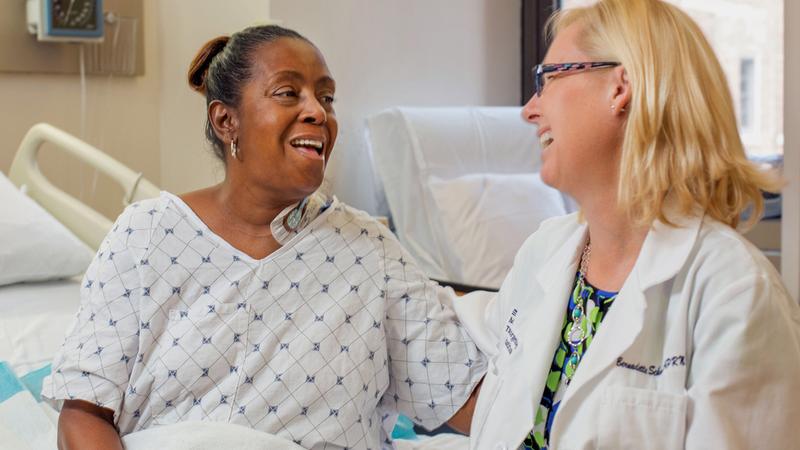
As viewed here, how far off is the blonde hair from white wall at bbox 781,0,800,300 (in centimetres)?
156

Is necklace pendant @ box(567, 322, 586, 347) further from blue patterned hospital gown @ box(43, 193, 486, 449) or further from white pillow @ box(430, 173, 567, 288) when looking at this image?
white pillow @ box(430, 173, 567, 288)

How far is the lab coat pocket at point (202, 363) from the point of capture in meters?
1.56

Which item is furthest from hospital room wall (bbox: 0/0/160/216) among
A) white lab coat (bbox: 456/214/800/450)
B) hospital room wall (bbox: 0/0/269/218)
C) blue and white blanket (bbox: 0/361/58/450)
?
white lab coat (bbox: 456/214/800/450)

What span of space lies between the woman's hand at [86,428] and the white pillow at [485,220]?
1.63m

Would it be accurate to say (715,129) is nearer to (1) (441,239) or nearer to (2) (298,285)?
(2) (298,285)

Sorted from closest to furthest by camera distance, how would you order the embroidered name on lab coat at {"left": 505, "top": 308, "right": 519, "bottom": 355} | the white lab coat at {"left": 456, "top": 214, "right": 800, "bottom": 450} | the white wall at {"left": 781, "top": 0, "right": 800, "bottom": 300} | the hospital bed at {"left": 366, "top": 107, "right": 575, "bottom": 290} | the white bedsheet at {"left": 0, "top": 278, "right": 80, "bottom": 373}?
the white lab coat at {"left": 456, "top": 214, "right": 800, "bottom": 450} → the embroidered name on lab coat at {"left": 505, "top": 308, "right": 519, "bottom": 355} → the white bedsheet at {"left": 0, "top": 278, "right": 80, "bottom": 373} → the white wall at {"left": 781, "top": 0, "right": 800, "bottom": 300} → the hospital bed at {"left": 366, "top": 107, "right": 575, "bottom": 290}

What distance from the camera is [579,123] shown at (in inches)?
51.6

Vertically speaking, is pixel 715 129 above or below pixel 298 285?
above

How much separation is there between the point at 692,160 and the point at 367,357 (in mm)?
607

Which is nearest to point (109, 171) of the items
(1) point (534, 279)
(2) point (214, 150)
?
(2) point (214, 150)

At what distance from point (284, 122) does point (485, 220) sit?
5.32ft

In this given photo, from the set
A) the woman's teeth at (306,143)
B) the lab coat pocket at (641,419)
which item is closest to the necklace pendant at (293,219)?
the woman's teeth at (306,143)

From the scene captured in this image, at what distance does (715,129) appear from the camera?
1.23m

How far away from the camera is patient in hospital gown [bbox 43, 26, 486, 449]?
1553 mm
